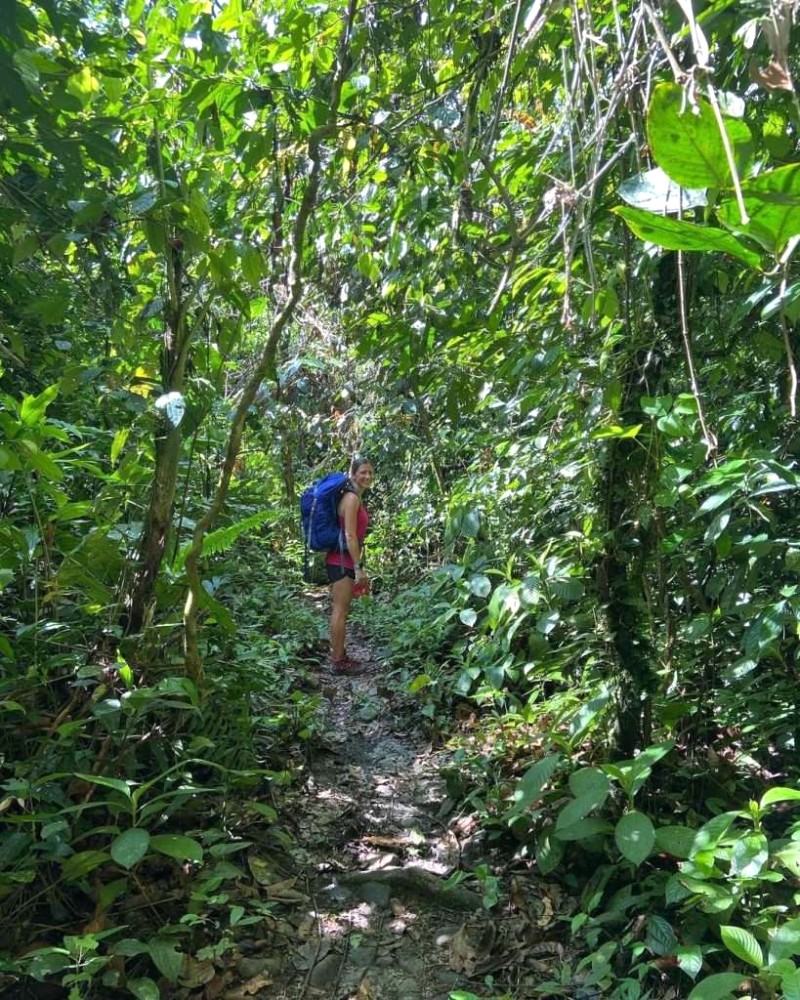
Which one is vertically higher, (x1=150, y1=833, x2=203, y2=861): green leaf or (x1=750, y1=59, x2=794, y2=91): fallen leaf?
(x1=750, y1=59, x2=794, y2=91): fallen leaf

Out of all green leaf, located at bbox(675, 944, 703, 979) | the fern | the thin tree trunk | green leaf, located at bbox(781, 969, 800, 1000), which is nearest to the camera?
green leaf, located at bbox(781, 969, 800, 1000)

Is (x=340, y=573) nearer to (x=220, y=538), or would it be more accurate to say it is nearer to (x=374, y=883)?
(x=220, y=538)

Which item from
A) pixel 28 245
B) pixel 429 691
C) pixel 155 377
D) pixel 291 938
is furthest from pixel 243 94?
pixel 429 691

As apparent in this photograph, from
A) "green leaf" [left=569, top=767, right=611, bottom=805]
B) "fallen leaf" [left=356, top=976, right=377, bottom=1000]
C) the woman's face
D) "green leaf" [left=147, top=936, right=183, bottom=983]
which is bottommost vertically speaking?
"fallen leaf" [left=356, top=976, right=377, bottom=1000]

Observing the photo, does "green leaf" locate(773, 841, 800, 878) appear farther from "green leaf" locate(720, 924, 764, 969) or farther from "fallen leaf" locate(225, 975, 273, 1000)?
"fallen leaf" locate(225, 975, 273, 1000)

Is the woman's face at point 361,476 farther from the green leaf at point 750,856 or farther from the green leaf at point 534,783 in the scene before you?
the green leaf at point 750,856

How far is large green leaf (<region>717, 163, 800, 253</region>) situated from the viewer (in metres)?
0.63

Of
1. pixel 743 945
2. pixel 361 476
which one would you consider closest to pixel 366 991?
pixel 743 945

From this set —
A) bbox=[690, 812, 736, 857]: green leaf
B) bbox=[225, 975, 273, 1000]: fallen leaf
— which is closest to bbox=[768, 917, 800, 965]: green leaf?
bbox=[690, 812, 736, 857]: green leaf

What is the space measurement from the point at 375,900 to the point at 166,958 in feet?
2.71

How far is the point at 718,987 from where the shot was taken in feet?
5.78

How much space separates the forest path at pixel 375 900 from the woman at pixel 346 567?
1.57 meters

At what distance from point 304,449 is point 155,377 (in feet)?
21.1

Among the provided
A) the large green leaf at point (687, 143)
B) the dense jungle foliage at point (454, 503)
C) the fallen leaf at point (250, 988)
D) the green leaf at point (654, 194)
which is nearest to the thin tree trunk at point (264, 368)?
the dense jungle foliage at point (454, 503)
